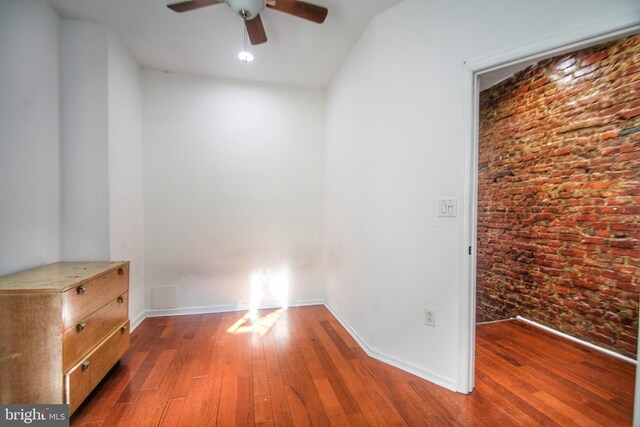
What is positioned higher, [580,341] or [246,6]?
[246,6]

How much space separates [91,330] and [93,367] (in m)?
0.21

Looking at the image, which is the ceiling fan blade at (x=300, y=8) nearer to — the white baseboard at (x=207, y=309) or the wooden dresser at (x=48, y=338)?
the wooden dresser at (x=48, y=338)

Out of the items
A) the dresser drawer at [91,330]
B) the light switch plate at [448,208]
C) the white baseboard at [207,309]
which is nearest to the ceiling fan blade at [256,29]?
the light switch plate at [448,208]

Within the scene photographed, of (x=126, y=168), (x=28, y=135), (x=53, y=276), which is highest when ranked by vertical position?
(x=28, y=135)

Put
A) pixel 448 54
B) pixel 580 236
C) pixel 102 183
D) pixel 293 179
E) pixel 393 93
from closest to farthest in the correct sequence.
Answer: pixel 448 54, pixel 393 93, pixel 102 183, pixel 580 236, pixel 293 179

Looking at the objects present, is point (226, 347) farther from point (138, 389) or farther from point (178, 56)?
point (178, 56)

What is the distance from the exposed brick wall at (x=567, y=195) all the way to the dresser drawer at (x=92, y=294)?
139 inches

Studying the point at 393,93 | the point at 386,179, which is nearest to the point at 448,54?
the point at 393,93

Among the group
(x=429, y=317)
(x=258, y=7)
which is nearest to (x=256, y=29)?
(x=258, y=7)

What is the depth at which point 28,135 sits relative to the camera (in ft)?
5.60

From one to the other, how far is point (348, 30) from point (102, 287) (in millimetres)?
2626

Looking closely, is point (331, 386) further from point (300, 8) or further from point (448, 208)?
point (300, 8)

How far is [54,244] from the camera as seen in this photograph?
193cm

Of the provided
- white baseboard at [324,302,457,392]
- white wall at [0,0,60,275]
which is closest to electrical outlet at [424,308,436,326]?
white baseboard at [324,302,457,392]
